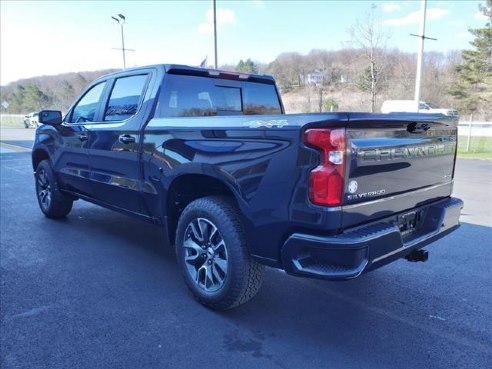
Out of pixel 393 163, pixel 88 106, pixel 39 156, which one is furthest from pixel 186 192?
pixel 39 156

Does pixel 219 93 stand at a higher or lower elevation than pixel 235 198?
higher

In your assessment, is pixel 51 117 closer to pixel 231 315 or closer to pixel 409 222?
pixel 231 315

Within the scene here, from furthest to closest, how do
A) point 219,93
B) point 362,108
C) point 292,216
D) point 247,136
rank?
point 362,108, point 219,93, point 247,136, point 292,216

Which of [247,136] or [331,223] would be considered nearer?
[331,223]

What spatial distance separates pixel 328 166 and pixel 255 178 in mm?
543

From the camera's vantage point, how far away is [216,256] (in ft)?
10.4

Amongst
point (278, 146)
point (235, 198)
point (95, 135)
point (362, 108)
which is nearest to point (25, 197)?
point (95, 135)

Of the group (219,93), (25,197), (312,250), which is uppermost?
(219,93)

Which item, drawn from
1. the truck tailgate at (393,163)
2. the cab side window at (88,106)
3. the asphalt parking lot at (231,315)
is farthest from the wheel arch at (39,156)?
the truck tailgate at (393,163)

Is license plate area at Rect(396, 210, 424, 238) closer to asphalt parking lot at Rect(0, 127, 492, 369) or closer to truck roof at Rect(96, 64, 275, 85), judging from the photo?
asphalt parking lot at Rect(0, 127, 492, 369)

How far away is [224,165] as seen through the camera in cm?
293

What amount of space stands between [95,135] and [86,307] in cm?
192

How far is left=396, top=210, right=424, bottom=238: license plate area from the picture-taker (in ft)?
9.60

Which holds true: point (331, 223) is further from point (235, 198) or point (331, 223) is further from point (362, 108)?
point (362, 108)
